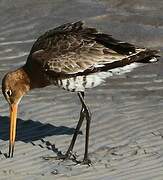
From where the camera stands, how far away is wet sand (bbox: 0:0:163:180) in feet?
28.4

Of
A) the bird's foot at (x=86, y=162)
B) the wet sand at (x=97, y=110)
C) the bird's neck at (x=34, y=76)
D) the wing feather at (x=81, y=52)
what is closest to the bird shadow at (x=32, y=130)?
the wet sand at (x=97, y=110)

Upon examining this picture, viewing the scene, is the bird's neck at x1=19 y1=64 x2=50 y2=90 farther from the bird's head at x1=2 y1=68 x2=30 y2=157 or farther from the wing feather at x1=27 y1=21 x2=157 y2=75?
the wing feather at x1=27 y1=21 x2=157 y2=75

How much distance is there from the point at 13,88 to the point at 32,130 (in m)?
1.00

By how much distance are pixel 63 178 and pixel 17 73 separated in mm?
1465

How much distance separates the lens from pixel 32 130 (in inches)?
390

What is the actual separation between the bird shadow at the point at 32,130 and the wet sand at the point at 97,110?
0.5 inches

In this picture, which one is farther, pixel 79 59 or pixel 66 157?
pixel 66 157

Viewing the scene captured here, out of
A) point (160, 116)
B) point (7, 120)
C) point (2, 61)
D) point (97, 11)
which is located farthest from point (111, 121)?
point (97, 11)

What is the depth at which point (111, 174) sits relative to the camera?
8.40 meters

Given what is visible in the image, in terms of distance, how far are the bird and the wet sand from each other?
332mm

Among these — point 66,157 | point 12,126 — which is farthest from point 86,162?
point 12,126

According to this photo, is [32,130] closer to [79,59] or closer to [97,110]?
[97,110]

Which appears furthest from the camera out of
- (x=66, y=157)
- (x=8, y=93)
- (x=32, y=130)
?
(x=32, y=130)

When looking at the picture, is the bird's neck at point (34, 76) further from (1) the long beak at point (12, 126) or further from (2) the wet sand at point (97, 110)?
(2) the wet sand at point (97, 110)
